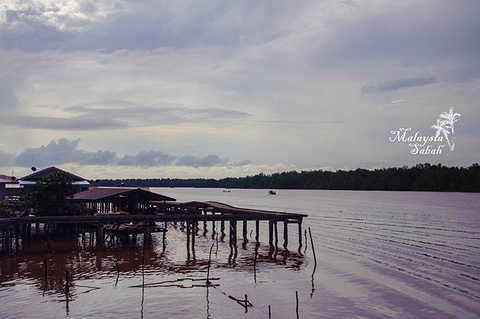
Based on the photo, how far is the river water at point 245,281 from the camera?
21.1 metres

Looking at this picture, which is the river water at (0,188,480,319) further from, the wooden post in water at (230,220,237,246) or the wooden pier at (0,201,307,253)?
the wooden pier at (0,201,307,253)

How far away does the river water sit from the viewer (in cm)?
2111

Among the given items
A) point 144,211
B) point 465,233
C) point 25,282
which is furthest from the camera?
point 465,233

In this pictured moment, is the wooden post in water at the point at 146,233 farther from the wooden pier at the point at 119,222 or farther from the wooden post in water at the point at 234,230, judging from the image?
the wooden post in water at the point at 234,230

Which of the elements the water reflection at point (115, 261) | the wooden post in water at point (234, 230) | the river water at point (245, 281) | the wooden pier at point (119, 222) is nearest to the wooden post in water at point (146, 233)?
the wooden pier at point (119, 222)

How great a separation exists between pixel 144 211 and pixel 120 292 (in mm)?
20069

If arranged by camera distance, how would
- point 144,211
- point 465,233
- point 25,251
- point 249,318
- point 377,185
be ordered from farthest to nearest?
1. point 377,185
2. point 465,233
3. point 144,211
4. point 25,251
5. point 249,318

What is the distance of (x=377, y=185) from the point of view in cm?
18800

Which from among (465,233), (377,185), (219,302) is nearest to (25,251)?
(219,302)

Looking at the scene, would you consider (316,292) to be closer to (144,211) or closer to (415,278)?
(415,278)

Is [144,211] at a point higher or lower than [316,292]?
higher

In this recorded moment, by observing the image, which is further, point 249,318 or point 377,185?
point 377,185

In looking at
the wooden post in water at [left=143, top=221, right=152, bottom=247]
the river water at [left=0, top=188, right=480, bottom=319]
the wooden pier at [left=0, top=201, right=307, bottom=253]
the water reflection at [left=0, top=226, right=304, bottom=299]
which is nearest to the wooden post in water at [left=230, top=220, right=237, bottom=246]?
the wooden pier at [left=0, top=201, right=307, bottom=253]

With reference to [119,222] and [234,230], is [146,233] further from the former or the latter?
[234,230]
